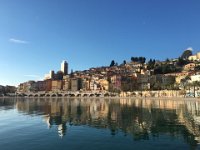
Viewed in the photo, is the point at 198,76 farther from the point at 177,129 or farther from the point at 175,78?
the point at 177,129

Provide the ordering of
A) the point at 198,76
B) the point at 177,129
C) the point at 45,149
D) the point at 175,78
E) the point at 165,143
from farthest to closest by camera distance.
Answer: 1. the point at 175,78
2. the point at 198,76
3. the point at 177,129
4. the point at 165,143
5. the point at 45,149

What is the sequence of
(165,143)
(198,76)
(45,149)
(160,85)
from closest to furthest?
(45,149) < (165,143) < (198,76) < (160,85)

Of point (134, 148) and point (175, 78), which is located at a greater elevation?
point (175, 78)

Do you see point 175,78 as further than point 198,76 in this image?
Yes

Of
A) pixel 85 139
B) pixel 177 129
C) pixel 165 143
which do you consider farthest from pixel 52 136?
pixel 177 129

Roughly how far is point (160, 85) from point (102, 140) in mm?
154513

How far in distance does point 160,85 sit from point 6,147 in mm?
160329

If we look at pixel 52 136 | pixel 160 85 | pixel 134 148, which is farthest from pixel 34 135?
pixel 160 85

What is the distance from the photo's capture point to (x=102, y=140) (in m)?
29.8

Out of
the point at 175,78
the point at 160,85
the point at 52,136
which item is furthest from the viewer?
the point at 175,78

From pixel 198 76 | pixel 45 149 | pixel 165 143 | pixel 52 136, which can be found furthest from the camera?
pixel 198 76

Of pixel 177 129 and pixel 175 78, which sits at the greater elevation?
pixel 175 78

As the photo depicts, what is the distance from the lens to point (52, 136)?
3231cm

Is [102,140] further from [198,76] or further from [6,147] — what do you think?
[198,76]
